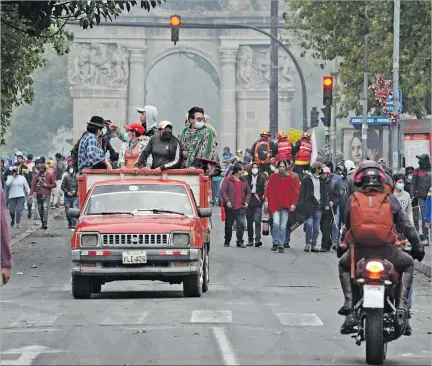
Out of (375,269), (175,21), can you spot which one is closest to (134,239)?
(375,269)

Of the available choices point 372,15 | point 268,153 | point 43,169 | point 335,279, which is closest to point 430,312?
point 335,279

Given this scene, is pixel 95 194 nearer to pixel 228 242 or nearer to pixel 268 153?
pixel 228 242

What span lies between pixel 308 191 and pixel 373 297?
19757mm

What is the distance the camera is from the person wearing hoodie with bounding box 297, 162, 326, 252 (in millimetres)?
32906

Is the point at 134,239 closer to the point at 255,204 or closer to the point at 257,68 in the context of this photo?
the point at 255,204

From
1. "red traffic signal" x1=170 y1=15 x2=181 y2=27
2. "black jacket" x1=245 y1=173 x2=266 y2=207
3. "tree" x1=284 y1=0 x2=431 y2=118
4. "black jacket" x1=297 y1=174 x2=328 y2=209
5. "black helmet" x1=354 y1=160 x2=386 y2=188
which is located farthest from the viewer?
"tree" x1=284 y1=0 x2=431 y2=118

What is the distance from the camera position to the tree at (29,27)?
27.6m

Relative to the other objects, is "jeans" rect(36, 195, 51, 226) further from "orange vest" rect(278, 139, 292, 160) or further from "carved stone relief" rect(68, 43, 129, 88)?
"carved stone relief" rect(68, 43, 129, 88)

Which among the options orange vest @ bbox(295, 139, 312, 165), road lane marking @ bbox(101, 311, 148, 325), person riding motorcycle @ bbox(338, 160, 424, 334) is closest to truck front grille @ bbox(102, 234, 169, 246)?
road lane marking @ bbox(101, 311, 148, 325)

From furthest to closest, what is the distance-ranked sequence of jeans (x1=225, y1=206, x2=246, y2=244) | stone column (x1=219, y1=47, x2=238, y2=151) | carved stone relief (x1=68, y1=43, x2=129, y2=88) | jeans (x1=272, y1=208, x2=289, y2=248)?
carved stone relief (x1=68, y1=43, x2=129, y2=88) < stone column (x1=219, y1=47, x2=238, y2=151) < jeans (x1=225, y1=206, x2=246, y2=244) < jeans (x1=272, y1=208, x2=289, y2=248)

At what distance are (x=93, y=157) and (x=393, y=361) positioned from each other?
12013 mm

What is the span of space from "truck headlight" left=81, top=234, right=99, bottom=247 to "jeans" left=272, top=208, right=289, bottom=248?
12.4 metres

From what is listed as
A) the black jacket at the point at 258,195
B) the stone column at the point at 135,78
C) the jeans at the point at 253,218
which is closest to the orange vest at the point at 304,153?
the black jacket at the point at 258,195

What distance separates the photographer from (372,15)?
166 feet
